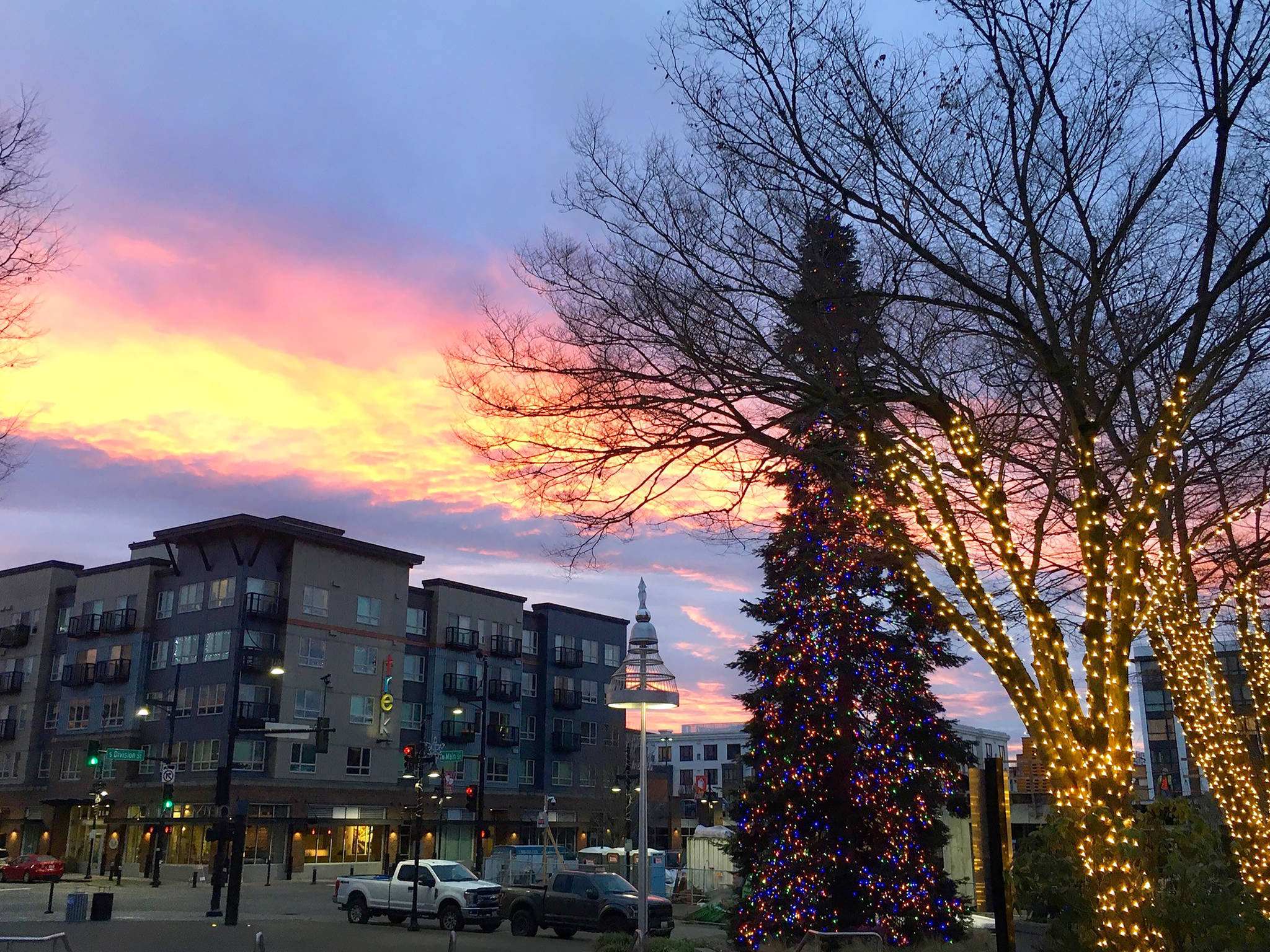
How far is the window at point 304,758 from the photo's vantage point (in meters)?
53.2

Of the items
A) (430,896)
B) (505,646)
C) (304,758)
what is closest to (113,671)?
(304,758)

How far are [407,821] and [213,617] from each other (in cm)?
1459

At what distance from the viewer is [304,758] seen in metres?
53.8

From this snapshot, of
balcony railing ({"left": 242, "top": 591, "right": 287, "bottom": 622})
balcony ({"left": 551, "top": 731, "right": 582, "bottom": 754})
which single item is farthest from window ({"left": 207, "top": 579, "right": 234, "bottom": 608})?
balcony ({"left": 551, "top": 731, "right": 582, "bottom": 754})

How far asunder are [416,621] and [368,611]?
14.8 ft

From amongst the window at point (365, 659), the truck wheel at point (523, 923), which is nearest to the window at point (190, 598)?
the window at point (365, 659)

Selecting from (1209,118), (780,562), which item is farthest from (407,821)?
(1209,118)

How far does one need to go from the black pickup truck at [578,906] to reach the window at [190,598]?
33.3 meters

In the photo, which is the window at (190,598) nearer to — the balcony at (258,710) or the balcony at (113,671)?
the balcony at (113,671)

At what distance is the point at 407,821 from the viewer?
5747 centimetres

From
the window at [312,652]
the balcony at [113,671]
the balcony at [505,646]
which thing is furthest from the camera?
the balcony at [505,646]

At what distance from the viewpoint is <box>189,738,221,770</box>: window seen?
51.9 meters

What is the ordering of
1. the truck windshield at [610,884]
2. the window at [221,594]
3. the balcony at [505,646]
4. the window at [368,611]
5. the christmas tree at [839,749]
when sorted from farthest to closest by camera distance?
1. the balcony at [505,646]
2. the window at [368,611]
3. the window at [221,594]
4. the truck windshield at [610,884]
5. the christmas tree at [839,749]

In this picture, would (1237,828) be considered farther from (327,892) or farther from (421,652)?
(421,652)
